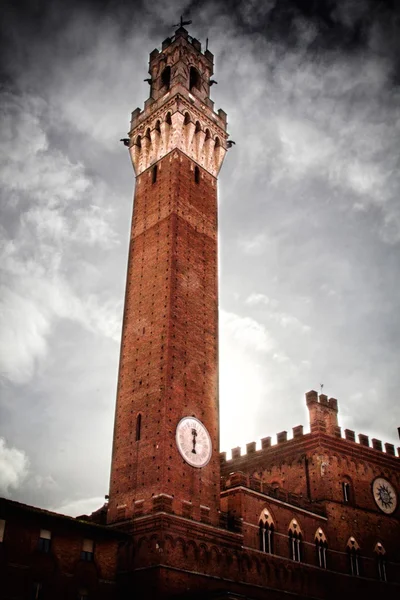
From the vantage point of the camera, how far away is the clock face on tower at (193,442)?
27.0m

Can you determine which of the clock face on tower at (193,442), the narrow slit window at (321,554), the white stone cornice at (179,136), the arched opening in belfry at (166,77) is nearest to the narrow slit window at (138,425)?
the clock face on tower at (193,442)

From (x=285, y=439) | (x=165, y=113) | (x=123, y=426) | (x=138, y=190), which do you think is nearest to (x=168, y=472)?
(x=123, y=426)

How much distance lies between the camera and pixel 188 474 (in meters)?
26.7

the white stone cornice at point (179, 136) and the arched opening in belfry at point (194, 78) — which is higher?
the arched opening in belfry at point (194, 78)

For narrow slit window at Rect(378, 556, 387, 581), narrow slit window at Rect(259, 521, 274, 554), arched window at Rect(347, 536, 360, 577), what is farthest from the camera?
narrow slit window at Rect(378, 556, 387, 581)

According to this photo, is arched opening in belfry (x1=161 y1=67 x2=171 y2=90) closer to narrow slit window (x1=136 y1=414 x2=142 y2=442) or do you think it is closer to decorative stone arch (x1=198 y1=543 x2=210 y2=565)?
narrow slit window (x1=136 y1=414 x2=142 y2=442)

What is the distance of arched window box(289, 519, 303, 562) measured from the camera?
30.3 metres

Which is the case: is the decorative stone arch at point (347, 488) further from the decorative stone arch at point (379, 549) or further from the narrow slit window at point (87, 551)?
the narrow slit window at point (87, 551)

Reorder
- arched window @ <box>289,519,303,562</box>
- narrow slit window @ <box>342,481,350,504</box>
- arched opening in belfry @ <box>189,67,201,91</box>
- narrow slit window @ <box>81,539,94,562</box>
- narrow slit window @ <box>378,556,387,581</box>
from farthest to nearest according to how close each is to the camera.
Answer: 1. arched opening in belfry @ <box>189,67,201,91</box>
2. narrow slit window @ <box>342,481,350,504</box>
3. narrow slit window @ <box>378,556,387,581</box>
4. arched window @ <box>289,519,303,562</box>
5. narrow slit window @ <box>81,539,94,562</box>

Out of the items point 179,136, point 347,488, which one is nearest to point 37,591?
point 347,488

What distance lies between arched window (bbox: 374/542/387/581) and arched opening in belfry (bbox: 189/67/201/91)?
3061cm

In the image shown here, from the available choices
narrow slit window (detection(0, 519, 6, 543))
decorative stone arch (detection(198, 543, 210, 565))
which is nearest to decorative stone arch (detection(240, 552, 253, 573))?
decorative stone arch (detection(198, 543, 210, 565))

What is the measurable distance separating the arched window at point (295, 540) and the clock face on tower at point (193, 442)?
6.67 metres

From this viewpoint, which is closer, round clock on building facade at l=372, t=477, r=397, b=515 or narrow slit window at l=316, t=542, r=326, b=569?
narrow slit window at l=316, t=542, r=326, b=569
